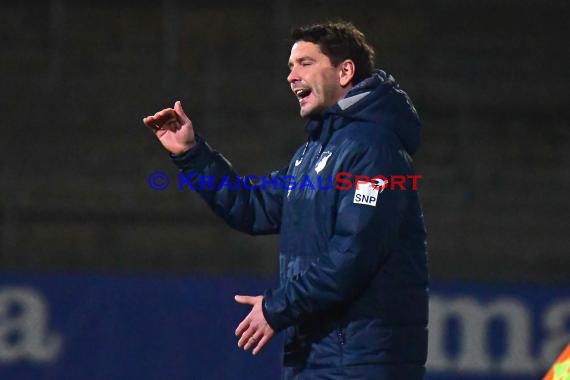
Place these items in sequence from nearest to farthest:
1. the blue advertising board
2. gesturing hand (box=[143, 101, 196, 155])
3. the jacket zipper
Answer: the jacket zipper → gesturing hand (box=[143, 101, 196, 155]) → the blue advertising board

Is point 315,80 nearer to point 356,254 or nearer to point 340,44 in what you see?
point 340,44

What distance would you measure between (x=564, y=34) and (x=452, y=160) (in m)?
1.87

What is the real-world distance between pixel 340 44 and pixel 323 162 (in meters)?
0.39

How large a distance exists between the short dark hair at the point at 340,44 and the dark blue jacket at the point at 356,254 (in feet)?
0.28

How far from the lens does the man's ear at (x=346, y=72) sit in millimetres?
3299

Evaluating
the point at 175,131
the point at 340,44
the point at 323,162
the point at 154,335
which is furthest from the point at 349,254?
the point at 154,335

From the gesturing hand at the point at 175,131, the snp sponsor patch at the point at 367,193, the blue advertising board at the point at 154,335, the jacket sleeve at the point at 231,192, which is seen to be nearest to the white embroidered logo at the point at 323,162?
the snp sponsor patch at the point at 367,193

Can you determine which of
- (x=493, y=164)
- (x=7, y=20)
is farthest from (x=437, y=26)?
(x=7, y=20)

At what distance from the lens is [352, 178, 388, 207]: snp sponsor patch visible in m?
3.01

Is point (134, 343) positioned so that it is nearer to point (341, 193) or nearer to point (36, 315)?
point (36, 315)

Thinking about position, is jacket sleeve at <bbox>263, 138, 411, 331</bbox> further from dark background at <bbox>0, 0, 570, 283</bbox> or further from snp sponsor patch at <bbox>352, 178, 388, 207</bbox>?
dark background at <bbox>0, 0, 570, 283</bbox>

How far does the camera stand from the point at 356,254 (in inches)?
117

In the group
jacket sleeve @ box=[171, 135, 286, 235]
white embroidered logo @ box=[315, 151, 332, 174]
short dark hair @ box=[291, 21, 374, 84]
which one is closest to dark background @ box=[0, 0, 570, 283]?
jacket sleeve @ box=[171, 135, 286, 235]

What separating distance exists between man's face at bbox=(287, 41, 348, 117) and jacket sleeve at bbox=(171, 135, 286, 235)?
0.39 meters
